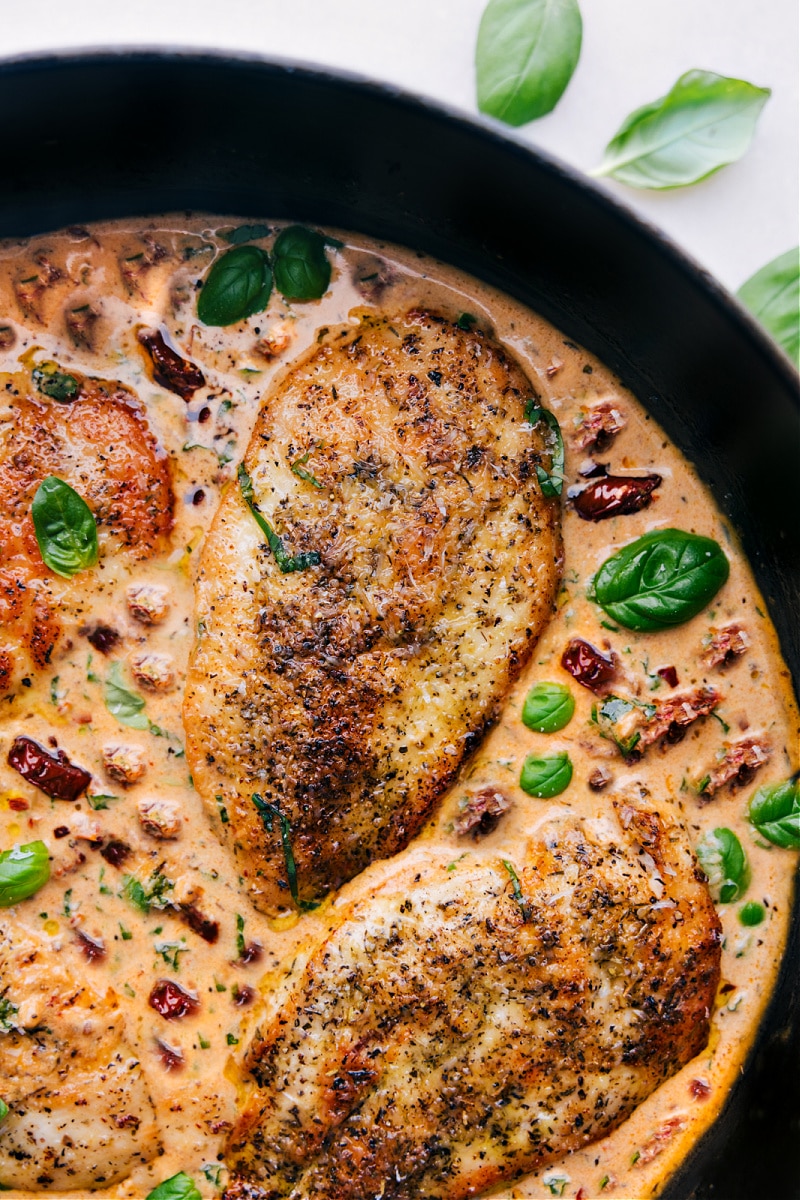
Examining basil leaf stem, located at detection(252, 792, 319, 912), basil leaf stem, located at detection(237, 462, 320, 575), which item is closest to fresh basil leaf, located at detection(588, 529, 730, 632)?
basil leaf stem, located at detection(237, 462, 320, 575)

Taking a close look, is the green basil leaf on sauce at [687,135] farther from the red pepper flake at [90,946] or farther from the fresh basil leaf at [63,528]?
the red pepper flake at [90,946]

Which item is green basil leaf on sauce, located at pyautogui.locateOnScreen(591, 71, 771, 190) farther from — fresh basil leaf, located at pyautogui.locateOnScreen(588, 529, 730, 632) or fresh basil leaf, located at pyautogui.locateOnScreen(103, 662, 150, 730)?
fresh basil leaf, located at pyautogui.locateOnScreen(103, 662, 150, 730)

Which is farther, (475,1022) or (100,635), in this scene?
(100,635)

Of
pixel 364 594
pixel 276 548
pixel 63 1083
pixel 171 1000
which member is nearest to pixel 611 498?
pixel 364 594

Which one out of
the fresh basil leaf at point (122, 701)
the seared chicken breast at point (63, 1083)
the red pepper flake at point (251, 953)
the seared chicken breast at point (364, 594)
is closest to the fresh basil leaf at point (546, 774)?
the seared chicken breast at point (364, 594)

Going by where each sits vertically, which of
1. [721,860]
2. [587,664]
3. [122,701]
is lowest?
[721,860]

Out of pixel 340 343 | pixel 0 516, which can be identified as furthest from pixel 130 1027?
pixel 340 343

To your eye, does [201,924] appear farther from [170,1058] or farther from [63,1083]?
[63,1083]

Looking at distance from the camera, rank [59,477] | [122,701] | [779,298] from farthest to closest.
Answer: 1. [122,701]
2. [59,477]
3. [779,298]
